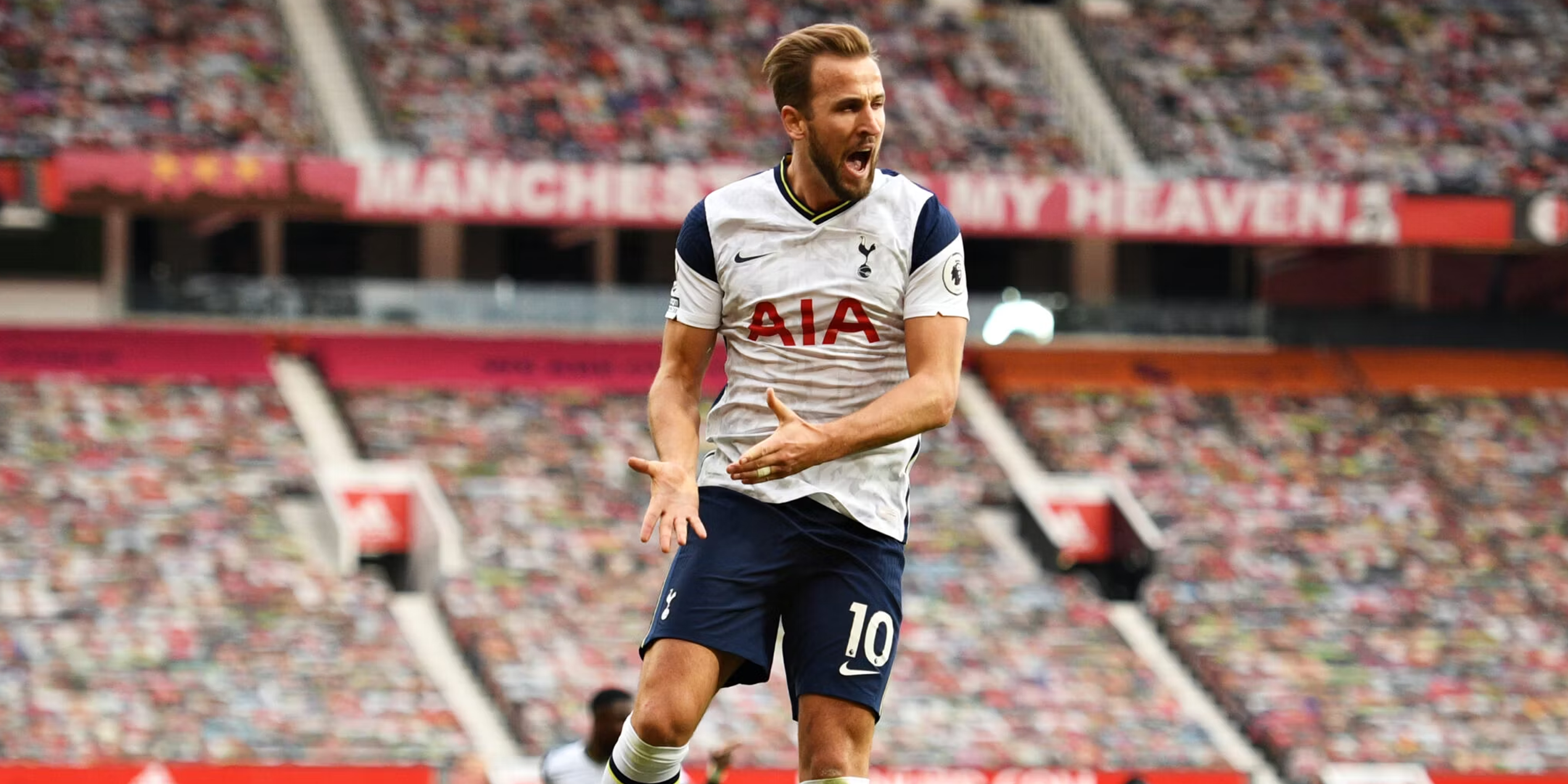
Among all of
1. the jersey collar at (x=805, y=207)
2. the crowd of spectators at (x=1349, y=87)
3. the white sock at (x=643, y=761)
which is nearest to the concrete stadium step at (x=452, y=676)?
the crowd of spectators at (x=1349, y=87)

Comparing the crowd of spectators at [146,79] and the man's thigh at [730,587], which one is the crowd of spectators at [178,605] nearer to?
the crowd of spectators at [146,79]

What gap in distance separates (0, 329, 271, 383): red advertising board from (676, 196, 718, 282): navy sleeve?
2219cm

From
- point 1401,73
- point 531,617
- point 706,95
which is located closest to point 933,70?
point 706,95

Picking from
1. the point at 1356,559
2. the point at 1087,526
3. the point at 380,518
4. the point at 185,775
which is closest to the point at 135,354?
the point at 380,518

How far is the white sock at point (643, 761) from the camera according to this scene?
5969 mm

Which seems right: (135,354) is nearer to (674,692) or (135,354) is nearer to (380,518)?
(380,518)

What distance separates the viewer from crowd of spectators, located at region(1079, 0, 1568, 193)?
30.4 m

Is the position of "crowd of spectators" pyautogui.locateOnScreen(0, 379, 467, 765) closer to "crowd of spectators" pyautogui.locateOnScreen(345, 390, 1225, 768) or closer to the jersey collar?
"crowd of spectators" pyautogui.locateOnScreen(345, 390, 1225, 768)

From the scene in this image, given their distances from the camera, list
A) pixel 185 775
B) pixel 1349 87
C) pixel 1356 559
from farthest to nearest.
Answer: pixel 1349 87 < pixel 1356 559 < pixel 185 775

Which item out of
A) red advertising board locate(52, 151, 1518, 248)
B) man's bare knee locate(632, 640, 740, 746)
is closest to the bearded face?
man's bare knee locate(632, 640, 740, 746)

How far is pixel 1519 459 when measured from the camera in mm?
29781

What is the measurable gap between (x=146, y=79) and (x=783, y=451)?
23537 millimetres

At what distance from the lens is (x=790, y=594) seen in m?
6.14

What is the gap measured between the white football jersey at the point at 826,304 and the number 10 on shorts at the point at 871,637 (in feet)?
0.76
